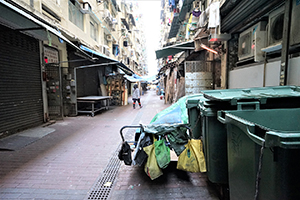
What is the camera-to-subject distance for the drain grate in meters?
2.55

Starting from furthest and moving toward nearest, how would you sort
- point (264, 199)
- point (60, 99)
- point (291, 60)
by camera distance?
point (60, 99) → point (291, 60) → point (264, 199)

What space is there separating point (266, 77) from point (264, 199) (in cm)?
505

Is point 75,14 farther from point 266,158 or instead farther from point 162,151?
point 266,158

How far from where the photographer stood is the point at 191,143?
102 inches

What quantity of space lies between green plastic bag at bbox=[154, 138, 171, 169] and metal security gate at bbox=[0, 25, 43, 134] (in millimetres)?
5569

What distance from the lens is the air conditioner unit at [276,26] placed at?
14.6 ft

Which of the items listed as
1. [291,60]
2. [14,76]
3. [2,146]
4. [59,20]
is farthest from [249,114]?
[59,20]

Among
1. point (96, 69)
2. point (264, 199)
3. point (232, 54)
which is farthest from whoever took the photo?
point (96, 69)

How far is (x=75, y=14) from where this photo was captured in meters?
10.0

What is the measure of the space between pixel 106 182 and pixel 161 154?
1.19 meters

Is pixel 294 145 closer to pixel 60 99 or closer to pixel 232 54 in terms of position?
pixel 232 54

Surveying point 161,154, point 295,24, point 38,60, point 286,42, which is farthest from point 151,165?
point 38,60

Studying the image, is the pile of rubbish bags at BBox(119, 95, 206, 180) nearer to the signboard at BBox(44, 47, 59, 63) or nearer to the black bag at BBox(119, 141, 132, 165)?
the black bag at BBox(119, 141, 132, 165)

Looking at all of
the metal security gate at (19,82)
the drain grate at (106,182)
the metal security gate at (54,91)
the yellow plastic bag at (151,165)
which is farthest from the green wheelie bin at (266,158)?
the metal security gate at (54,91)
